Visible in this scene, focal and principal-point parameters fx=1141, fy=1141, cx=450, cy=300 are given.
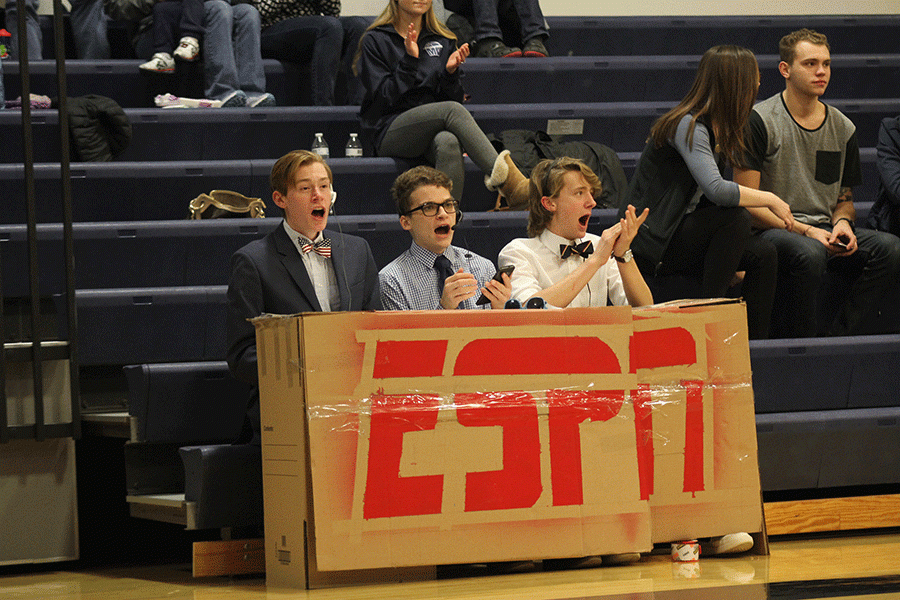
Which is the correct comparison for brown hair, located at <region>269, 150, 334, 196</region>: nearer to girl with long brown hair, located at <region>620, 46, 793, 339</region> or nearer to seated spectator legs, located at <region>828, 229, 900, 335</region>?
girl with long brown hair, located at <region>620, 46, 793, 339</region>

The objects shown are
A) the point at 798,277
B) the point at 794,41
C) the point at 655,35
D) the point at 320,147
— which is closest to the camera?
the point at 798,277

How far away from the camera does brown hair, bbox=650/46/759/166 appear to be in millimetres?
3471

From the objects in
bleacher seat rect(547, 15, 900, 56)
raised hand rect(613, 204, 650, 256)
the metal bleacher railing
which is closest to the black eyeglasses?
raised hand rect(613, 204, 650, 256)

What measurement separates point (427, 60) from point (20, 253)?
1665 mm

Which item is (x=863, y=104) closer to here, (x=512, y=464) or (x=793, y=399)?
(x=793, y=399)

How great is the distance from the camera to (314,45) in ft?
16.0

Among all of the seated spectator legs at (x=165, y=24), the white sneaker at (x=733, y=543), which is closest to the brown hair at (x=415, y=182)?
the white sneaker at (x=733, y=543)

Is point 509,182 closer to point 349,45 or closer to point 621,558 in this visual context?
point 349,45

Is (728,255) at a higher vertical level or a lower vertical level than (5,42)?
lower

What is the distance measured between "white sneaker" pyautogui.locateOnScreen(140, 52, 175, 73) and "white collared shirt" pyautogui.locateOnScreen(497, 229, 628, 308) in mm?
2151

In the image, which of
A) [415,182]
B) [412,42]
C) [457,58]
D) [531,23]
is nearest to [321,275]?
[415,182]

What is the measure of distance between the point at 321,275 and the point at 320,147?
1.50 metres

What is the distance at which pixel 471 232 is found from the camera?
12.6ft

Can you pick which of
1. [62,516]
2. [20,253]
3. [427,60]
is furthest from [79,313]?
[427,60]
